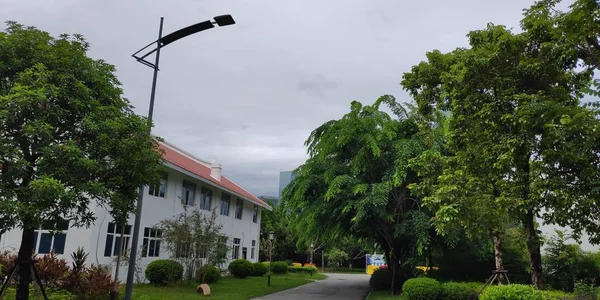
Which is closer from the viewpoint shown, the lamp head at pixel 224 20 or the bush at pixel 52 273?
the lamp head at pixel 224 20

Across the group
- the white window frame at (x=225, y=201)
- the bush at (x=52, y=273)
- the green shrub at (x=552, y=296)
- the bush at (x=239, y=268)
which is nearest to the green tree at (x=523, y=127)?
the green shrub at (x=552, y=296)

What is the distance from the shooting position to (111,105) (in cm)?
859

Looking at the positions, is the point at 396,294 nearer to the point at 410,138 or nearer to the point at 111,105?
the point at 410,138

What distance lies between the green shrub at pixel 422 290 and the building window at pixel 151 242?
11.6 meters

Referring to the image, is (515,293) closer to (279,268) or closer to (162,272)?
(162,272)

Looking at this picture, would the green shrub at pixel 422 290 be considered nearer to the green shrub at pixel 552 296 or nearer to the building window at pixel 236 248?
the green shrub at pixel 552 296

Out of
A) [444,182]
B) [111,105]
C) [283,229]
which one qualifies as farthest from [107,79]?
[283,229]

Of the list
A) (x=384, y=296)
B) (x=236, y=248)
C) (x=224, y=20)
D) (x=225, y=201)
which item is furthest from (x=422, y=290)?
(x=236, y=248)

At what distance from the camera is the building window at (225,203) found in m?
28.5

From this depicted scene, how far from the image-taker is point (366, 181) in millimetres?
18375

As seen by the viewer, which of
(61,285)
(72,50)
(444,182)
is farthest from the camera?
(61,285)

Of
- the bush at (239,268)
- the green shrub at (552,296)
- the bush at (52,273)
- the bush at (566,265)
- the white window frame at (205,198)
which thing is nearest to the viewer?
the green shrub at (552,296)

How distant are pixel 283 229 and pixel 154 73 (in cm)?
3828

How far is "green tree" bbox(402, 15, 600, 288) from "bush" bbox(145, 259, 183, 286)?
12.3 metres
